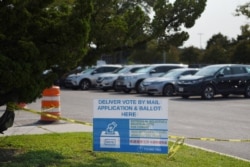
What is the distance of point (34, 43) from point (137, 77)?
19746 mm

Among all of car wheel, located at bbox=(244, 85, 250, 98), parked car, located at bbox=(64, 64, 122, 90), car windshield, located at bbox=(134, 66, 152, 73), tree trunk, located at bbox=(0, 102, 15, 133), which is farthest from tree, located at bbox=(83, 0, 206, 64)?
parked car, located at bbox=(64, 64, 122, 90)

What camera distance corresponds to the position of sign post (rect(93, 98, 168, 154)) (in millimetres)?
7727

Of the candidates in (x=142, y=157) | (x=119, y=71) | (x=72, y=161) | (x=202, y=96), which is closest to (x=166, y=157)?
(x=142, y=157)

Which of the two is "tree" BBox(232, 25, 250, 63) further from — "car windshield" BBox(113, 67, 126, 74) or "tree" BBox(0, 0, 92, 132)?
"tree" BBox(0, 0, 92, 132)

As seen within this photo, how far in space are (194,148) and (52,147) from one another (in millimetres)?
2690

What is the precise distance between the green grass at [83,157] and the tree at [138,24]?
2.06 m

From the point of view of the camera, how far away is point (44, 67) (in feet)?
26.8

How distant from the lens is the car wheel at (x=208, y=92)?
22.3 m

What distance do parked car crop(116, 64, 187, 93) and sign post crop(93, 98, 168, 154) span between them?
19.2 metres

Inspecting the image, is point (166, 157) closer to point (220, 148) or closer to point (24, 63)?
point (220, 148)

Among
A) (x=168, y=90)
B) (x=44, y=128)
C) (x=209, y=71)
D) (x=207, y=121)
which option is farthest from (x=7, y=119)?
(x=168, y=90)

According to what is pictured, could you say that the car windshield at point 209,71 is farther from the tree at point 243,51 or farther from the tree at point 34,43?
the tree at point 243,51

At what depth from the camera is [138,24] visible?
31.9ft

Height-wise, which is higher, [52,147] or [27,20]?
[27,20]
